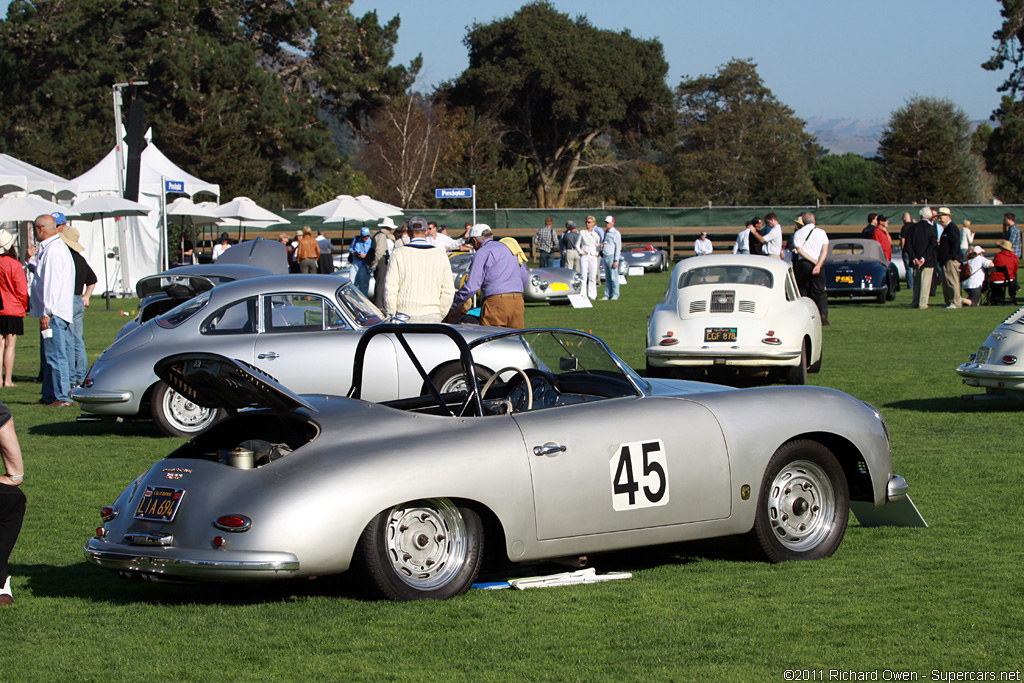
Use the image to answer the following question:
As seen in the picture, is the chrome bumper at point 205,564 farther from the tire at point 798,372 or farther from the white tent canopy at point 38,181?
the white tent canopy at point 38,181

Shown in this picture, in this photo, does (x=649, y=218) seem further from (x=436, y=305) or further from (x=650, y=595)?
(x=650, y=595)

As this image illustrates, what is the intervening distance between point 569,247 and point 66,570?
25104 millimetres

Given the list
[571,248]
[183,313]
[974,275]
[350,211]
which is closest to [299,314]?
Answer: [183,313]

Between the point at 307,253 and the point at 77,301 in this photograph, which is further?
the point at 307,253

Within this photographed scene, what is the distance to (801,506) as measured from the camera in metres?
6.04

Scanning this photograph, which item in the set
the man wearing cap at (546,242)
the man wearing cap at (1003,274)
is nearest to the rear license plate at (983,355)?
the man wearing cap at (1003,274)

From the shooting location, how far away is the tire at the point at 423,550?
→ 5.09 m

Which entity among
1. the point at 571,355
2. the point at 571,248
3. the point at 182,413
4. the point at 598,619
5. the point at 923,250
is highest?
the point at 571,248

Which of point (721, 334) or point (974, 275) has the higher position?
point (974, 275)

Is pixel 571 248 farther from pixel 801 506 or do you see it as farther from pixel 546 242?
pixel 801 506

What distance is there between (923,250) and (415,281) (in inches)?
584

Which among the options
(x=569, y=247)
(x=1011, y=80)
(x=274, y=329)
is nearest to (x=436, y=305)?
(x=274, y=329)

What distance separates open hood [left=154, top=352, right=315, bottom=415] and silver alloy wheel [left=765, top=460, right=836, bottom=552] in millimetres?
2446

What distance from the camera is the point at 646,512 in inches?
222
